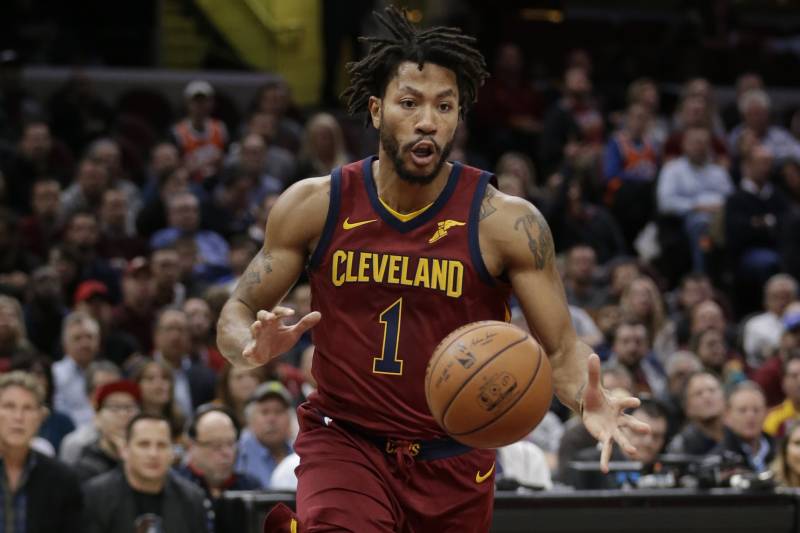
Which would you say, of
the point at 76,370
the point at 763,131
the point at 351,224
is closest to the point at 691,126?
the point at 763,131

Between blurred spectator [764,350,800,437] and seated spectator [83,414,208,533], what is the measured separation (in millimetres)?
4128

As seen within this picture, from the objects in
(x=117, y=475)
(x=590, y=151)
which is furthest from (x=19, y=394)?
(x=590, y=151)

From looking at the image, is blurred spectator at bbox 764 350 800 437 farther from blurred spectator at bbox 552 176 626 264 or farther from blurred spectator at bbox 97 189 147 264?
blurred spectator at bbox 97 189 147 264

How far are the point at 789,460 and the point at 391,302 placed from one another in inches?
175

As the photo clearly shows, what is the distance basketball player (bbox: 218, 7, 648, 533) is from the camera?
189 inches

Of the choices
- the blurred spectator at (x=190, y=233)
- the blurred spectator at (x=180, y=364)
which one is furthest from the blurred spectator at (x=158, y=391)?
the blurred spectator at (x=190, y=233)

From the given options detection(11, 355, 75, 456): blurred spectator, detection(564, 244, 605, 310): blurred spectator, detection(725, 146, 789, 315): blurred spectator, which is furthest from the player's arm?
detection(725, 146, 789, 315): blurred spectator

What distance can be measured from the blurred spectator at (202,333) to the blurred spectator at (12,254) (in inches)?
54.7

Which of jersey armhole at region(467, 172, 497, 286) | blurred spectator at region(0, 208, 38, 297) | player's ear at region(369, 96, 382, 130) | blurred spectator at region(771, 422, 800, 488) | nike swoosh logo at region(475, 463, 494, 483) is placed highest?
player's ear at region(369, 96, 382, 130)

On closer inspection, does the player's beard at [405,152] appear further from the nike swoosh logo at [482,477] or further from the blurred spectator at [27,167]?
the blurred spectator at [27,167]

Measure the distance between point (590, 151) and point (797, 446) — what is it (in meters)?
6.48

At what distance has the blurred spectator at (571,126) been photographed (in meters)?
15.3

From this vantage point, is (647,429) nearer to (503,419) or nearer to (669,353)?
(503,419)

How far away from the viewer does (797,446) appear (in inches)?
336
